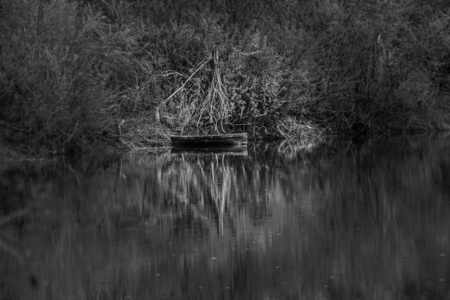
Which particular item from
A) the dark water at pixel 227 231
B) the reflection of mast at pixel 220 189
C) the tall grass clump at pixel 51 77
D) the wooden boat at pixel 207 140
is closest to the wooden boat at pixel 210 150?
the wooden boat at pixel 207 140

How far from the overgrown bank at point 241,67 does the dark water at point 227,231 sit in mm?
4187

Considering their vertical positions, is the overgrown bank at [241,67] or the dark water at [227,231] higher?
the overgrown bank at [241,67]

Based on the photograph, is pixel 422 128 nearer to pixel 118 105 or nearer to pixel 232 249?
pixel 118 105

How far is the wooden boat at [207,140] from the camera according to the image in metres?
34.2

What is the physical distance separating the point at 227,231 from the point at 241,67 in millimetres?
21465

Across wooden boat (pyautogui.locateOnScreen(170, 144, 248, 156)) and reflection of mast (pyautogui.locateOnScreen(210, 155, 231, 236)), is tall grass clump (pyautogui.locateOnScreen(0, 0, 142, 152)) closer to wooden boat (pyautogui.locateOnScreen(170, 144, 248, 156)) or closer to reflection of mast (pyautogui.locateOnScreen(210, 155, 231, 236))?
wooden boat (pyautogui.locateOnScreen(170, 144, 248, 156))

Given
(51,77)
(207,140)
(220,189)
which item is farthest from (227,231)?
(207,140)

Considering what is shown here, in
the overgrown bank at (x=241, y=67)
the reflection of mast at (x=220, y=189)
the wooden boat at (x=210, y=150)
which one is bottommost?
the wooden boat at (x=210, y=150)

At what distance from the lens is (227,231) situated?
15781mm

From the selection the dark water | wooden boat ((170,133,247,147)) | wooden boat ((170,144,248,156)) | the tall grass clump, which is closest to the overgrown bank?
the tall grass clump

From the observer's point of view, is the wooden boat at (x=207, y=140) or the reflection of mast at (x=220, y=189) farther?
the wooden boat at (x=207, y=140)

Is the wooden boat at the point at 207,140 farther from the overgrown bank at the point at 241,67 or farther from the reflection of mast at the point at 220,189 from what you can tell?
the reflection of mast at the point at 220,189

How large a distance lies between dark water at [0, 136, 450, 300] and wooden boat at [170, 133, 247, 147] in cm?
650

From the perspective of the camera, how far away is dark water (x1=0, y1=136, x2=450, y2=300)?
38.2 ft
